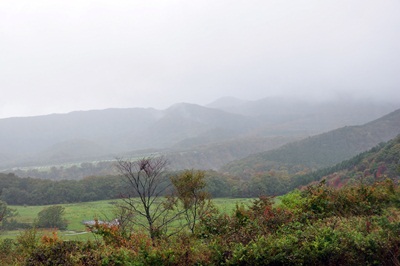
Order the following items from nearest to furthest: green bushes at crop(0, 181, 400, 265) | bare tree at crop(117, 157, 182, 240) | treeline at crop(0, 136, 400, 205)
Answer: green bushes at crop(0, 181, 400, 265) → bare tree at crop(117, 157, 182, 240) → treeline at crop(0, 136, 400, 205)

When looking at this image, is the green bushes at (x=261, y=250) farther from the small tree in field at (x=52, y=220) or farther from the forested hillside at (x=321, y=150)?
the forested hillside at (x=321, y=150)

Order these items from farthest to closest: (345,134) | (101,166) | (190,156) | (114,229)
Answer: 1. (190,156)
2. (345,134)
3. (101,166)
4. (114,229)

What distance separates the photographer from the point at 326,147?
431ft

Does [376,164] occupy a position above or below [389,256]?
below

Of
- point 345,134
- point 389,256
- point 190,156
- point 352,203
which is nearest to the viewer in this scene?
point 389,256

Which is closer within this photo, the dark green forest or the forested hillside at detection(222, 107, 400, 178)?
the dark green forest

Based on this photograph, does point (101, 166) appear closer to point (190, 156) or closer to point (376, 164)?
point (190, 156)

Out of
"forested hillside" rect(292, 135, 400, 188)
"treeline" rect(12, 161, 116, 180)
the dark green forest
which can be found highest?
the dark green forest

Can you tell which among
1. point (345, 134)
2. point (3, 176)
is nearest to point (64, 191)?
point (3, 176)

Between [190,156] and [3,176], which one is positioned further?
[190,156]

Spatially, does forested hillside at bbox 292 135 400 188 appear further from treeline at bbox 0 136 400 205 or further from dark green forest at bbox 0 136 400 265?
dark green forest at bbox 0 136 400 265

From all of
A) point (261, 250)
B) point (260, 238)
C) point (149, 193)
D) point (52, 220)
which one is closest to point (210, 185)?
point (52, 220)

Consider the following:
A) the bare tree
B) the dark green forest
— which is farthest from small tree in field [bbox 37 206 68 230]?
the bare tree

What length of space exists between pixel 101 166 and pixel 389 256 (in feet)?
413
